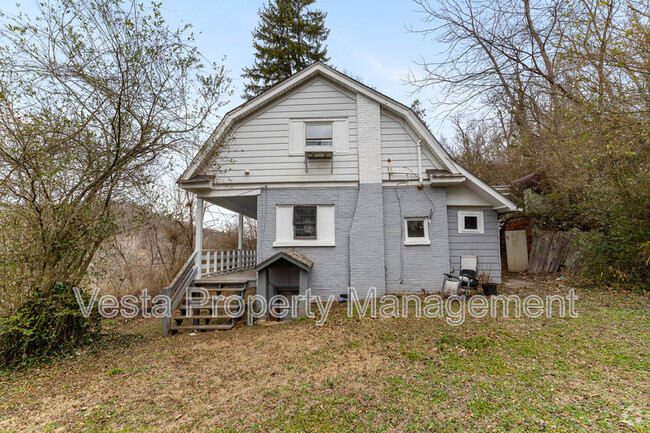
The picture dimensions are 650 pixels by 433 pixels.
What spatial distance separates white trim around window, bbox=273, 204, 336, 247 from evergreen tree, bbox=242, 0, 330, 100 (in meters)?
12.9

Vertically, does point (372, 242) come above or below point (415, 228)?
below

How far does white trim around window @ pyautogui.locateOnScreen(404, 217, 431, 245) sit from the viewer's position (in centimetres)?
897

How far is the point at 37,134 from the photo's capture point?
5.45m

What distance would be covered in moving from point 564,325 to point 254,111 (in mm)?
9330

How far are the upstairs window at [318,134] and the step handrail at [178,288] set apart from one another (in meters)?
4.76

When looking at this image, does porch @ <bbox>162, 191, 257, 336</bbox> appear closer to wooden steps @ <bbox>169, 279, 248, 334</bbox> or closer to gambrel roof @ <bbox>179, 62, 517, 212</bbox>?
wooden steps @ <bbox>169, 279, 248, 334</bbox>

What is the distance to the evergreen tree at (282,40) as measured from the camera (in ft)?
62.3

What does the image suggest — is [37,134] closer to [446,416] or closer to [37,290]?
[37,290]

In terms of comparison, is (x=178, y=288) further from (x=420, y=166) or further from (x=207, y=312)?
(x=420, y=166)

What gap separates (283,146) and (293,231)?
258 cm

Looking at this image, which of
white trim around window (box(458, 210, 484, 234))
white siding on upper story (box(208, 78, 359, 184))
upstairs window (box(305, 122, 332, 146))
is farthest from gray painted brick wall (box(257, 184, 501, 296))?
upstairs window (box(305, 122, 332, 146))

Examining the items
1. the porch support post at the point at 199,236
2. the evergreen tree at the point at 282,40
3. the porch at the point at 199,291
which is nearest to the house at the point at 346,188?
the porch support post at the point at 199,236

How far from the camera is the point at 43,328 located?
579 cm

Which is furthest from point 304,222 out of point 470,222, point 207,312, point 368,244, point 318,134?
point 470,222
